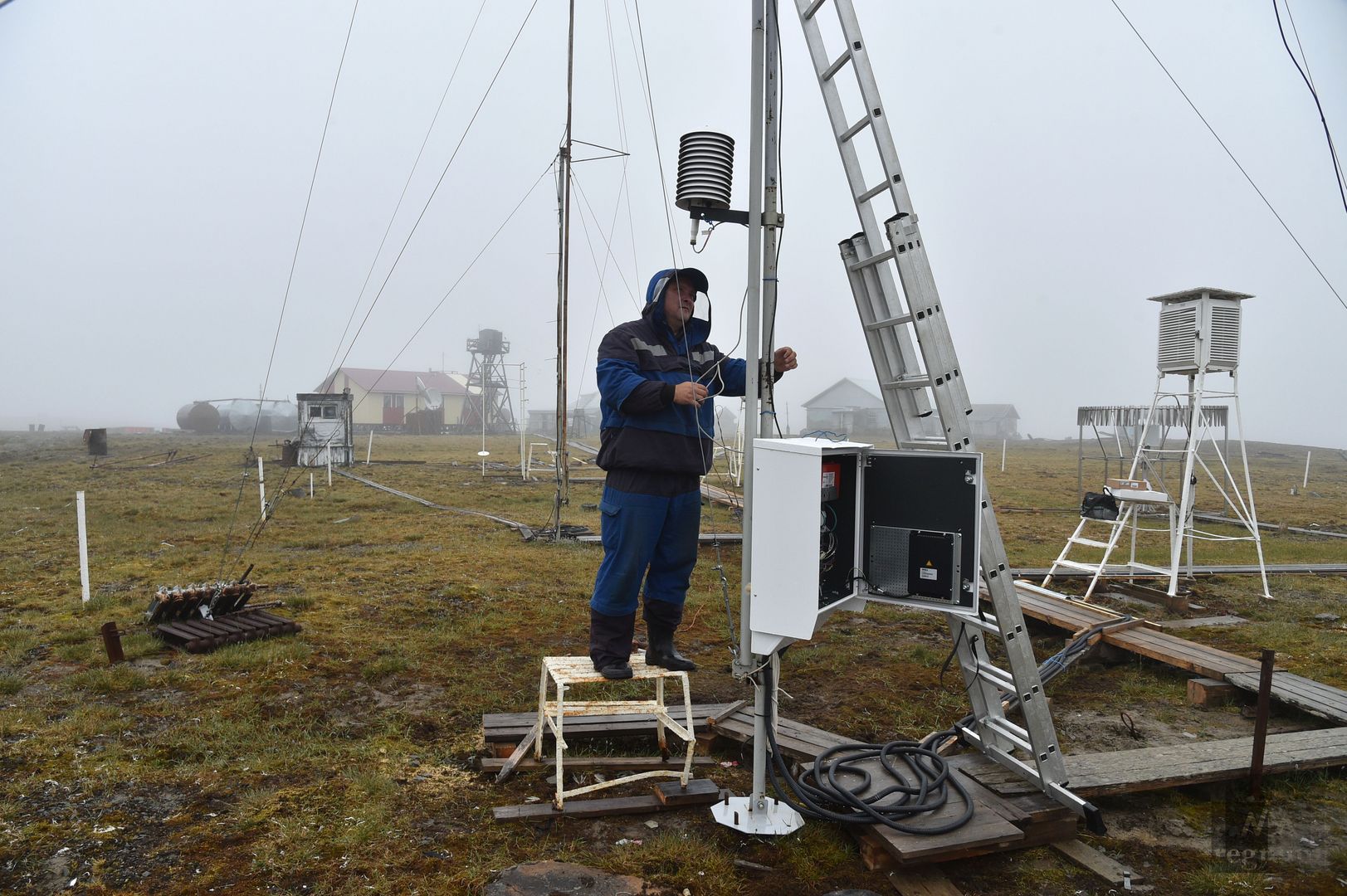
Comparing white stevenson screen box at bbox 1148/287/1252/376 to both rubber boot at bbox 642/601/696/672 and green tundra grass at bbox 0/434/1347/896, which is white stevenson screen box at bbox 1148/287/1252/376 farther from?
rubber boot at bbox 642/601/696/672

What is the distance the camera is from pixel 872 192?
407cm

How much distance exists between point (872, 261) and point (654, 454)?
150cm

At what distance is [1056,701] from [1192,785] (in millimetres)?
1637

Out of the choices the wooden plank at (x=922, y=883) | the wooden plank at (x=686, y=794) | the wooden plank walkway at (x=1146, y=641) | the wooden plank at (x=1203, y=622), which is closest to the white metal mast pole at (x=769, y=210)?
the wooden plank at (x=686, y=794)

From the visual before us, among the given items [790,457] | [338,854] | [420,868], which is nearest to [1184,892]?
[790,457]

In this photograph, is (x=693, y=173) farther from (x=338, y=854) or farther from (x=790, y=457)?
(x=338, y=854)

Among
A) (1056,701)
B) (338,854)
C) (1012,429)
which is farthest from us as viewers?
(1012,429)

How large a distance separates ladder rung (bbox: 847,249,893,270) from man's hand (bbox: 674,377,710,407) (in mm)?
1045

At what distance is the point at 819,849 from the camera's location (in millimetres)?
3916

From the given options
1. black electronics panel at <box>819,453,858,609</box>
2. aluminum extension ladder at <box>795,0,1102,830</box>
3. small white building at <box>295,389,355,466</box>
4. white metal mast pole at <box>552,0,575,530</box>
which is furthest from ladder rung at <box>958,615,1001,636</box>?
small white building at <box>295,389,355,466</box>

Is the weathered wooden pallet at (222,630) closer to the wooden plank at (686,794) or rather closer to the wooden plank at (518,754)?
the wooden plank at (518,754)

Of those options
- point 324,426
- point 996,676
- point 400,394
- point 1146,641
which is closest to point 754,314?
point 996,676

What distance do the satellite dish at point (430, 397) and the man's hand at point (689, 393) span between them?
68461mm

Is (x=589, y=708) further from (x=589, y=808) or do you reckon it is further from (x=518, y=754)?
(x=518, y=754)
